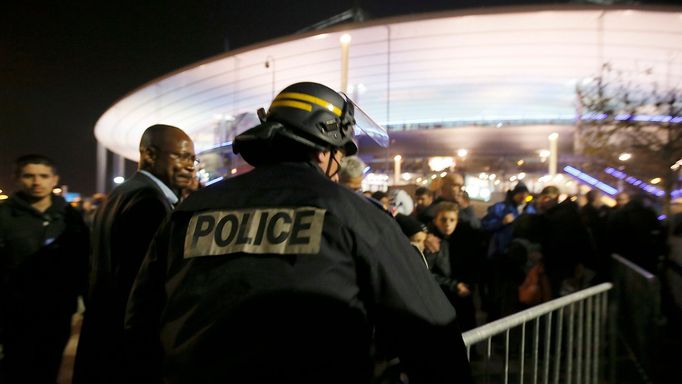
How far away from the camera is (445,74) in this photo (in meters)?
18.7

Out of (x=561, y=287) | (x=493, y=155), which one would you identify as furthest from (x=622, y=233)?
(x=493, y=155)

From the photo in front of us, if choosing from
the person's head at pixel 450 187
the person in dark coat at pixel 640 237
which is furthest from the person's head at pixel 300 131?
the person in dark coat at pixel 640 237

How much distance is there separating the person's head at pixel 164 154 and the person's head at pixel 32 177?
1.59 meters

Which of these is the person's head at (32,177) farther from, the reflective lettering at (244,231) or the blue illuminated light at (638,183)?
the blue illuminated light at (638,183)

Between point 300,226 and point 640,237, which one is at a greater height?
point 300,226

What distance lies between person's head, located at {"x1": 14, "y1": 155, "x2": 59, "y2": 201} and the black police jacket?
125 inches

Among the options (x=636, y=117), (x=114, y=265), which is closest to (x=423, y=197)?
(x=114, y=265)

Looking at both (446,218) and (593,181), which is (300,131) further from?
(593,181)

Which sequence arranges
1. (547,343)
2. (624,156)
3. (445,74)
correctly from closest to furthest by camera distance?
(547,343)
(624,156)
(445,74)

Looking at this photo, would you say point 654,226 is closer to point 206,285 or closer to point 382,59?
point 206,285

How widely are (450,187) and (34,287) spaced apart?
389 centimetres

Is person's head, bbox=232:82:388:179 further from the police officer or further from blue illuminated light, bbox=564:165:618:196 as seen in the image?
blue illuminated light, bbox=564:165:618:196

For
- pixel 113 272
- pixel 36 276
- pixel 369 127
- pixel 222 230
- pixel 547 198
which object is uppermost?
pixel 369 127

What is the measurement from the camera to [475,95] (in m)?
22.2
